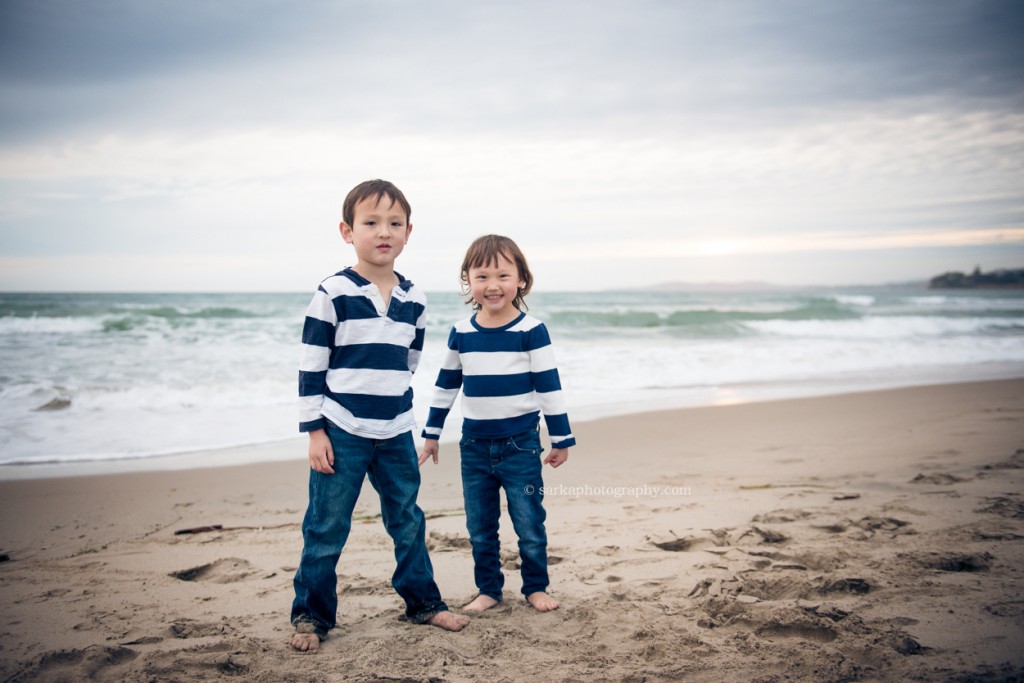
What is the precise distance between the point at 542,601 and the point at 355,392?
121cm

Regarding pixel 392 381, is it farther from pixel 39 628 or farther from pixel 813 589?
pixel 813 589

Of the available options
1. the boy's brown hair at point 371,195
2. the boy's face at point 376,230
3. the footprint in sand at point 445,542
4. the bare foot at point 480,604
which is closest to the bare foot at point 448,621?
the bare foot at point 480,604

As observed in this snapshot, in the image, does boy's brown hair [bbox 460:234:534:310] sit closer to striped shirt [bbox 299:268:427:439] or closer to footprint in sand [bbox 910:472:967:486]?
striped shirt [bbox 299:268:427:439]

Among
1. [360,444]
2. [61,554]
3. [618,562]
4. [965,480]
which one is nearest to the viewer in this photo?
[360,444]

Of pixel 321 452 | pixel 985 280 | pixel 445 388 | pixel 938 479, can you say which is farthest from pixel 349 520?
pixel 985 280

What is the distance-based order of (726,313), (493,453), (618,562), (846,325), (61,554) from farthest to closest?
(726,313)
(846,325)
(61,554)
(618,562)
(493,453)

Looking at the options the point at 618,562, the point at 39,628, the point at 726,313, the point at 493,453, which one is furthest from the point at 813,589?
the point at 726,313

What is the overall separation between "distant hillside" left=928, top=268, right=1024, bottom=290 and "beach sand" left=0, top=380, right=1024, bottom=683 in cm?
6488

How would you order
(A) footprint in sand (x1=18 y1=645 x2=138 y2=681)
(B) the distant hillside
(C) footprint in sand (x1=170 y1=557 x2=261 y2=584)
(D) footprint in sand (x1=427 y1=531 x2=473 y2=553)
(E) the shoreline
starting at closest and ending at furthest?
(A) footprint in sand (x1=18 y1=645 x2=138 y2=681) < (C) footprint in sand (x1=170 y1=557 x2=261 y2=584) < (D) footprint in sand (x1=427 y1=531 x2=473 y2=553) < (E) the shoreline < (B) the distant hillside

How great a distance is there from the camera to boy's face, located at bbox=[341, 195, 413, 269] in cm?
264

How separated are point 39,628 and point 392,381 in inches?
67.7

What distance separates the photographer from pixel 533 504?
293 centimetres

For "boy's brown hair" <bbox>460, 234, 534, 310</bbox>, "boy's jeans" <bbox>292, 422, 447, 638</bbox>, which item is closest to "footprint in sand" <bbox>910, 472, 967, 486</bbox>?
"boy's brown hair" <bbox>460, 234, 534, 310</bbox>

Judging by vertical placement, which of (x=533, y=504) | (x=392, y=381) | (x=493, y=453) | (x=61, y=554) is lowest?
(x=61, y=554)
